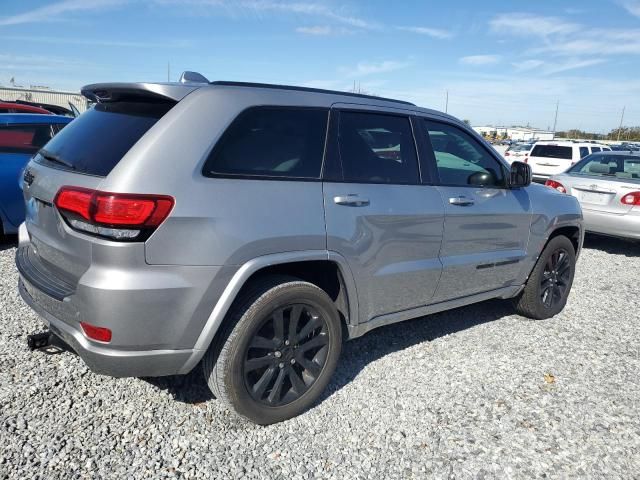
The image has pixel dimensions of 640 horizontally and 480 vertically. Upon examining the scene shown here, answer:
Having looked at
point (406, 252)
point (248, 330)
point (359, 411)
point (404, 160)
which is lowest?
point (359, 411)

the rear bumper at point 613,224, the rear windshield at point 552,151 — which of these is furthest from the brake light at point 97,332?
the rear windshield at point 552,151

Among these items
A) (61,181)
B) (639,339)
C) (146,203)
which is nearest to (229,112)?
(146,203)

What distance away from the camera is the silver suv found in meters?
2.31

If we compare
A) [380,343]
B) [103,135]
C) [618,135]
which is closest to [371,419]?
[380,343]

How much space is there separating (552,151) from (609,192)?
26.4 ft

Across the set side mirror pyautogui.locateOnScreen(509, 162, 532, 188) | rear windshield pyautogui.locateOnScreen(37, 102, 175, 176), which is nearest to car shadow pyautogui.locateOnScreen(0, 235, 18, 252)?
rear windshield pyautogui.locateOnScreen(37, 102, 175, 176)

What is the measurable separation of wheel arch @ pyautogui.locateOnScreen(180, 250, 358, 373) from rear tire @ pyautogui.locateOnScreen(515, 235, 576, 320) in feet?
7.23

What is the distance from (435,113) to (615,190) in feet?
16.6

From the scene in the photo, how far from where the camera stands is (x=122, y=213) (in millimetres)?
2238

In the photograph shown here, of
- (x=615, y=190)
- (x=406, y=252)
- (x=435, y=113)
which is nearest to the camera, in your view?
(x=406, y=252)

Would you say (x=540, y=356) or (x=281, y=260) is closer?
(x=281, y=260)

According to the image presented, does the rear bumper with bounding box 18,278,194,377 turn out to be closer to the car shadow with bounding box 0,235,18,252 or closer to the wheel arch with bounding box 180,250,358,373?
the wheel arch with bounding box 180,250,358,373

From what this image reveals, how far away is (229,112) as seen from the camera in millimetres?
2594

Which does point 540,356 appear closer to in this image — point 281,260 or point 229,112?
point 281,260
